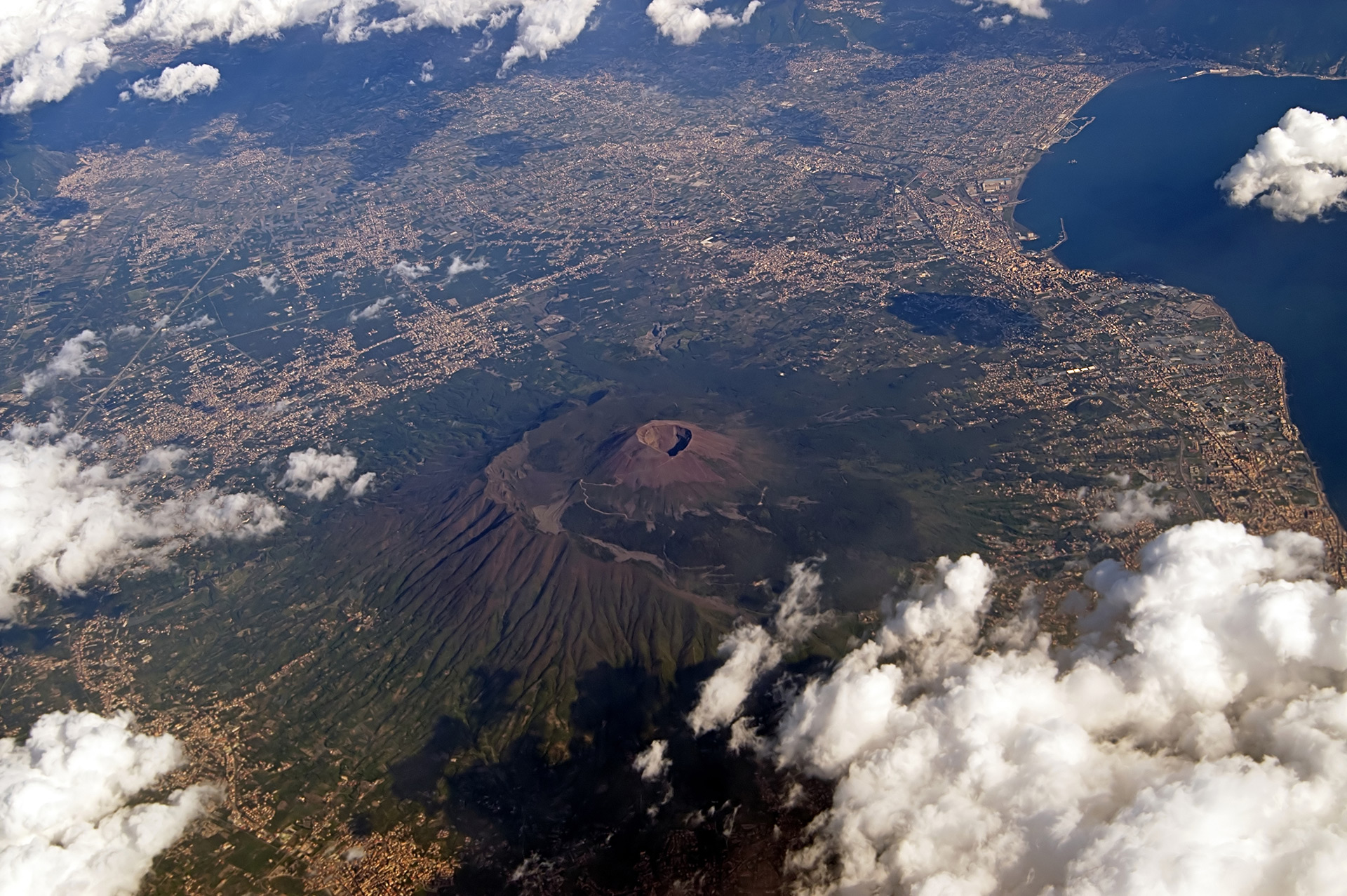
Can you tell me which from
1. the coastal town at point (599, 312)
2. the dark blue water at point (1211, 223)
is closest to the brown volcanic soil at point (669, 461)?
the coastal town at point (599, 312)

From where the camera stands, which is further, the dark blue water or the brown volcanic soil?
the dark blue water

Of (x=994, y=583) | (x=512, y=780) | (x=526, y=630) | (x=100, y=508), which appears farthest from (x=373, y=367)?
(x=994, y=583)

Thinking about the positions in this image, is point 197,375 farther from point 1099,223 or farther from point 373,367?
point 1099,223

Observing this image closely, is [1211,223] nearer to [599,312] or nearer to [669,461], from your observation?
[599,312]

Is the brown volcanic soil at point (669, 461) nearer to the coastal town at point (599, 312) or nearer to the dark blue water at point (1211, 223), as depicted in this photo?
the coastal town at point (599, 312)

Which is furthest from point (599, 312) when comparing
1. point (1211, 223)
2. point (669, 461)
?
point (1211, 223)

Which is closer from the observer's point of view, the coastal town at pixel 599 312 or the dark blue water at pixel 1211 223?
the coastal town at pixel 599 312

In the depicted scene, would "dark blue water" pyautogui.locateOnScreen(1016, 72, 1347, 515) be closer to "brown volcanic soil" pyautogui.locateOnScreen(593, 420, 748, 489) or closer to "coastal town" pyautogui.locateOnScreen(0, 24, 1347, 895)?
"coastal town" pyautogui.locateOnScreen(0, 24, 1347, 895)

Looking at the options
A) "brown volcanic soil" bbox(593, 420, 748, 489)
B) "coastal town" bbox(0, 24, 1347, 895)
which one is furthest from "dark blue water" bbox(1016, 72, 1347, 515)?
"brown volcanic soil" bbox(593, 420, 748, 489)
